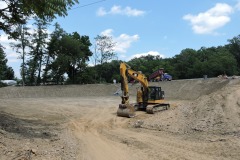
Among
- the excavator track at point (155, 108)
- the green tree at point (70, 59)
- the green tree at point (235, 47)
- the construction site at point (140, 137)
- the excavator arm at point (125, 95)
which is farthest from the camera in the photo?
the green tree at point (235, 47)

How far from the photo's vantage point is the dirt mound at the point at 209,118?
15397mm

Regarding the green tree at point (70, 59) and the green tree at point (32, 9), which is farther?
the green tree at point (70, 59)

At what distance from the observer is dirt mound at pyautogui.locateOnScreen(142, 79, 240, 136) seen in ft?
50.5

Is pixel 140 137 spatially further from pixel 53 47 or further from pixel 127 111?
pixel 53 47

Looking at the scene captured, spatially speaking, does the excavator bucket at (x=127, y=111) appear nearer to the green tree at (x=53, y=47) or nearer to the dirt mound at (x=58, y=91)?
the dirt mound at (x=58, y=91)

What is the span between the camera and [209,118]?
16875 millimetres

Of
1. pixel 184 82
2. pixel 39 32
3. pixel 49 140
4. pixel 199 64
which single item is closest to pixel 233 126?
pixel 49 140

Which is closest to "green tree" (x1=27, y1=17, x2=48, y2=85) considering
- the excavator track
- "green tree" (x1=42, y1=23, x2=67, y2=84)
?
"green tree" (x1=42, y1=23, x2=67, y2=84)

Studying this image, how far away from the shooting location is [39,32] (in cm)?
6594

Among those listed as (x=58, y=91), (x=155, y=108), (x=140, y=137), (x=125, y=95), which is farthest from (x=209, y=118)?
(x=58, y=91)

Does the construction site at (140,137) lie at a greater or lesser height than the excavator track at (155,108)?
lesser

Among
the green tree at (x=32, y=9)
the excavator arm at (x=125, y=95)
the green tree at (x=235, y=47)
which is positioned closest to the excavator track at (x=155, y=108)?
the excavator arm at (x=125, y=95)

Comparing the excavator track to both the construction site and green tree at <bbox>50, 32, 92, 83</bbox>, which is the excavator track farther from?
green tree at <bbox>50, 32, 92, 83</bbox>

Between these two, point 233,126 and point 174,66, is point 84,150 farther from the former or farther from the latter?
point 174,66
